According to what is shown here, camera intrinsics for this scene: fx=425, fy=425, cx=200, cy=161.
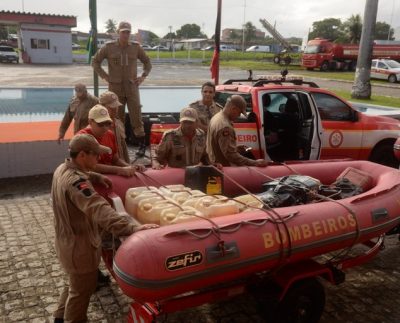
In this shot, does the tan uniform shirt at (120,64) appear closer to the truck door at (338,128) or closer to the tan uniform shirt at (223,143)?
the tan uniform shirt at (223,143)

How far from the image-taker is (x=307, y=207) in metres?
3.67

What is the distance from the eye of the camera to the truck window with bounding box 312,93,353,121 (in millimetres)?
6750

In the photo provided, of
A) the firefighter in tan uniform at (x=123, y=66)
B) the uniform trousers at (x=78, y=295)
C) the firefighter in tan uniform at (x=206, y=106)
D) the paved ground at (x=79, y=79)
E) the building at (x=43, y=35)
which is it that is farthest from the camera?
the building at (x=43, y=35)

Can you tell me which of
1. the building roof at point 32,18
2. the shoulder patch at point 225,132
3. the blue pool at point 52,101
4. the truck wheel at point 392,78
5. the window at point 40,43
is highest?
the building roof at point 32,18

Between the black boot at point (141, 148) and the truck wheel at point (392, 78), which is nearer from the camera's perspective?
the black boot at point (141, 148)

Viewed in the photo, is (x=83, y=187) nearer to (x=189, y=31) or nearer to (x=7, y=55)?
(x=7, y=55)

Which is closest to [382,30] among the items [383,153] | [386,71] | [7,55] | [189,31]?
[189,31]

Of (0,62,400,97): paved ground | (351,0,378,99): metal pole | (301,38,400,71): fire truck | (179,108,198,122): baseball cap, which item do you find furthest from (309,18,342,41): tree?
(179,108,198,122): baseball cap

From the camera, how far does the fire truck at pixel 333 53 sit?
123ft

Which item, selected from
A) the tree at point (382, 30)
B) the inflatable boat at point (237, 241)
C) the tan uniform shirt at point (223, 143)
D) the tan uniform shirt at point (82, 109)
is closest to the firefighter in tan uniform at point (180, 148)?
the tan uniform shirt at point (223, 143)

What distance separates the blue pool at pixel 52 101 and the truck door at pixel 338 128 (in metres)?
5.63

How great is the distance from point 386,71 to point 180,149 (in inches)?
1147

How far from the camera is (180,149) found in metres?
4.73

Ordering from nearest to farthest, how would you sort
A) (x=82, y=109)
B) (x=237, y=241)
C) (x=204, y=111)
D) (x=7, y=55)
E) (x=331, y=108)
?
1. (x=237, y=241)
2. (x=204, y=111)
3. (x=82, y=109)
4. (x=331, y=108)
5. (x=7, y=55)
